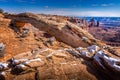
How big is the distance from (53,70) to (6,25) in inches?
572

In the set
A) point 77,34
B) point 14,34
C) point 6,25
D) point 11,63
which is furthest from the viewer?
point 6,25

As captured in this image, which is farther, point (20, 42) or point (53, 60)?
point (20, 42)

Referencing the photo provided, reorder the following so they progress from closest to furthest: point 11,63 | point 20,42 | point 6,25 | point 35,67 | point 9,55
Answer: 1. point 35,67
2. point 11,63
3. point 9,55
4. point 20,42
5. point 6,25

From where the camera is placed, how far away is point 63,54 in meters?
7.40

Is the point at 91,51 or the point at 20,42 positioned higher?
the point at 91,51

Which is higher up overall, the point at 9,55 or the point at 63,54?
the point at 63,54

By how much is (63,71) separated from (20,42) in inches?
385

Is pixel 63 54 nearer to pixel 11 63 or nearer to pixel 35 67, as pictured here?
pixel 35 67

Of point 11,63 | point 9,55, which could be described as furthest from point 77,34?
point 11,63

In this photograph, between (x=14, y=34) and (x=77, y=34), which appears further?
(x=14, y=34)

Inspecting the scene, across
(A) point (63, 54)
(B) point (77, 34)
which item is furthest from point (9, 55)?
(A) point (63, 54)

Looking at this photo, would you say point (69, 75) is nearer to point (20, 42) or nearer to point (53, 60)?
point (53, 60)

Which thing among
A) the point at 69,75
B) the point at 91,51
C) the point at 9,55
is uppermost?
the point at 91,51

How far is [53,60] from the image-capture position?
6961 millimetres
